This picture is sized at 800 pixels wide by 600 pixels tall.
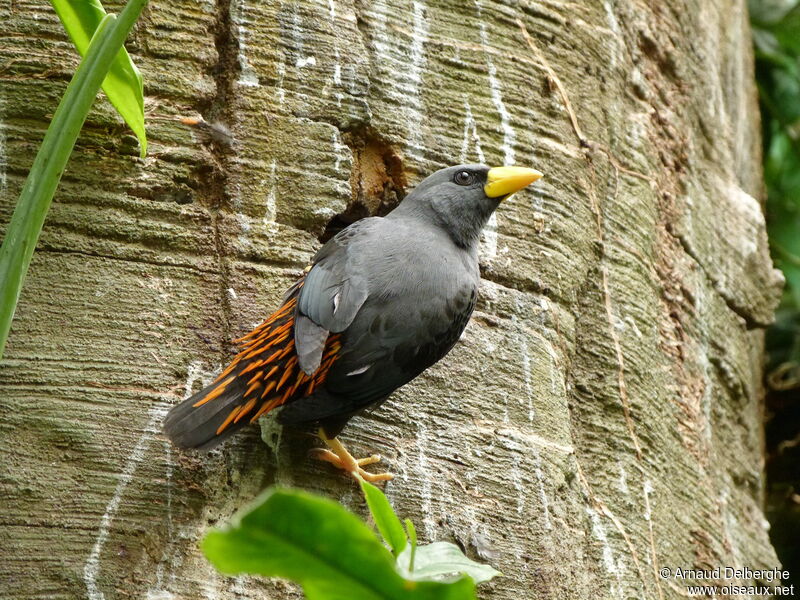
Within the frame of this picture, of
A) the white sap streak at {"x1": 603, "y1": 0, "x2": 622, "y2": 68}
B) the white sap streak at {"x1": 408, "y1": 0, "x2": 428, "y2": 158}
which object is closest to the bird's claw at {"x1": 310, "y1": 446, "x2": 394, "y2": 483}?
the white sap streak at {"x1": 408, "y1": 0, "x2": 428, "y2": 158}

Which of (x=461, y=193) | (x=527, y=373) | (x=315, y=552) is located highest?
(x=315, y=552)

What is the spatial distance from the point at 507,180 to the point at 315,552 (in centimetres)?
223

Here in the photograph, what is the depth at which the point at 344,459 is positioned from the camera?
9.75ft

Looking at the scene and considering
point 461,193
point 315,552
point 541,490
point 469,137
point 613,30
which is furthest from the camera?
point 613,30

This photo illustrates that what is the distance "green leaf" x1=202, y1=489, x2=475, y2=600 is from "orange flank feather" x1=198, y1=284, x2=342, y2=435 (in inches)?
53.3

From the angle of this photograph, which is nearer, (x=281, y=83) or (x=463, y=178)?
(x=281, y=83)

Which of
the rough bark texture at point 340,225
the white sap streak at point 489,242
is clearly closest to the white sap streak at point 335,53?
the rough bark texture at point 340,225

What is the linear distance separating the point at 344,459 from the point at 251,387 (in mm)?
401

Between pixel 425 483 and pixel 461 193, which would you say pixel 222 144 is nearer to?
pixel 461 193

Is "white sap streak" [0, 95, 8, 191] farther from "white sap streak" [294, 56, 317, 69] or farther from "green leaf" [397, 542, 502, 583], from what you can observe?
"green leaf" [397, 542, 502, 583]

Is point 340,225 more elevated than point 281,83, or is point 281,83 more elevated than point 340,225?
point 281,83

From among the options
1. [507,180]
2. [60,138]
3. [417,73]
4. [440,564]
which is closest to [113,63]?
[60,138]

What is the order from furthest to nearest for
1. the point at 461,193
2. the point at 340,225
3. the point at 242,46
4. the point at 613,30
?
1. the point at 613,30
2. the point at 340,225
3. the point at 461,193
4. the point at 242,46

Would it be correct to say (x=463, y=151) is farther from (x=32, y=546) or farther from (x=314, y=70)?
(x=32, y=546)
